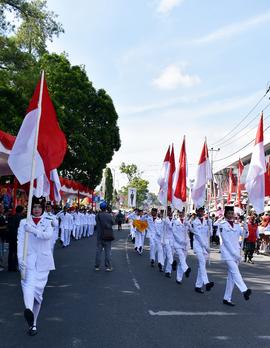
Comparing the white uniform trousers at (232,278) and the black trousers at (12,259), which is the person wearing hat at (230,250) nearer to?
the white uniform trousers at (232,278)

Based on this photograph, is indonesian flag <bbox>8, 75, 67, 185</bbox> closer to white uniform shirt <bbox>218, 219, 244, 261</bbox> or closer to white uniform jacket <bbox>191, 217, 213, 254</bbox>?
white uniform shirt <bbox>218, 219, 244, 261</bbox>

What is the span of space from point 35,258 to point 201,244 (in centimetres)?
513

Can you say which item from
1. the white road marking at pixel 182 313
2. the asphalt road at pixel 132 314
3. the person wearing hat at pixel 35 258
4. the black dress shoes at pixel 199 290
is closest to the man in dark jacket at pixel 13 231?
the asphalt road at pixel 132 314

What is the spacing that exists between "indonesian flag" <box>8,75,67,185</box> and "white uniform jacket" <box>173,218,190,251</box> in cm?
525

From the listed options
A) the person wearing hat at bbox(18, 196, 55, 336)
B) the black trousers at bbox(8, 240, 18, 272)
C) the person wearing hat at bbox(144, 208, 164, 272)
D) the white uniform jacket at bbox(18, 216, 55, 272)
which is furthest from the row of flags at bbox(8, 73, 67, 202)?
the person wearing hat at bbox(144, 208, 164, 272)

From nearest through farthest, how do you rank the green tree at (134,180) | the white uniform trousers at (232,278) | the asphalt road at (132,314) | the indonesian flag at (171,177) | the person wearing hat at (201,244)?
the asphalt road at (132,314)
the white uniform trousers at (232,278)
the person wearing hat at (201,244)
the indonesian flag at (171,177)
the green tree at (134,180)

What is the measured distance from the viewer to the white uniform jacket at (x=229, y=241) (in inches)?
363

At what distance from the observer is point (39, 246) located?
685 centimetres

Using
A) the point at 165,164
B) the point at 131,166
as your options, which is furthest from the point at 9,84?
the point at 131,166

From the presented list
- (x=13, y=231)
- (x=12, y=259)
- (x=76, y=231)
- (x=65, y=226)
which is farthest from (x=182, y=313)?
(x=76, y=231)

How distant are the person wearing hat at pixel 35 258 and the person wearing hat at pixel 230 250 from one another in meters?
3.66

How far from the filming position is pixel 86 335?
658cm

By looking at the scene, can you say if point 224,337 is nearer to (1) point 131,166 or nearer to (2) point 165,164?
(2) point 165,164

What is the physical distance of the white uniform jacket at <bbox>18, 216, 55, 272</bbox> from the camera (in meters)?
6.73
